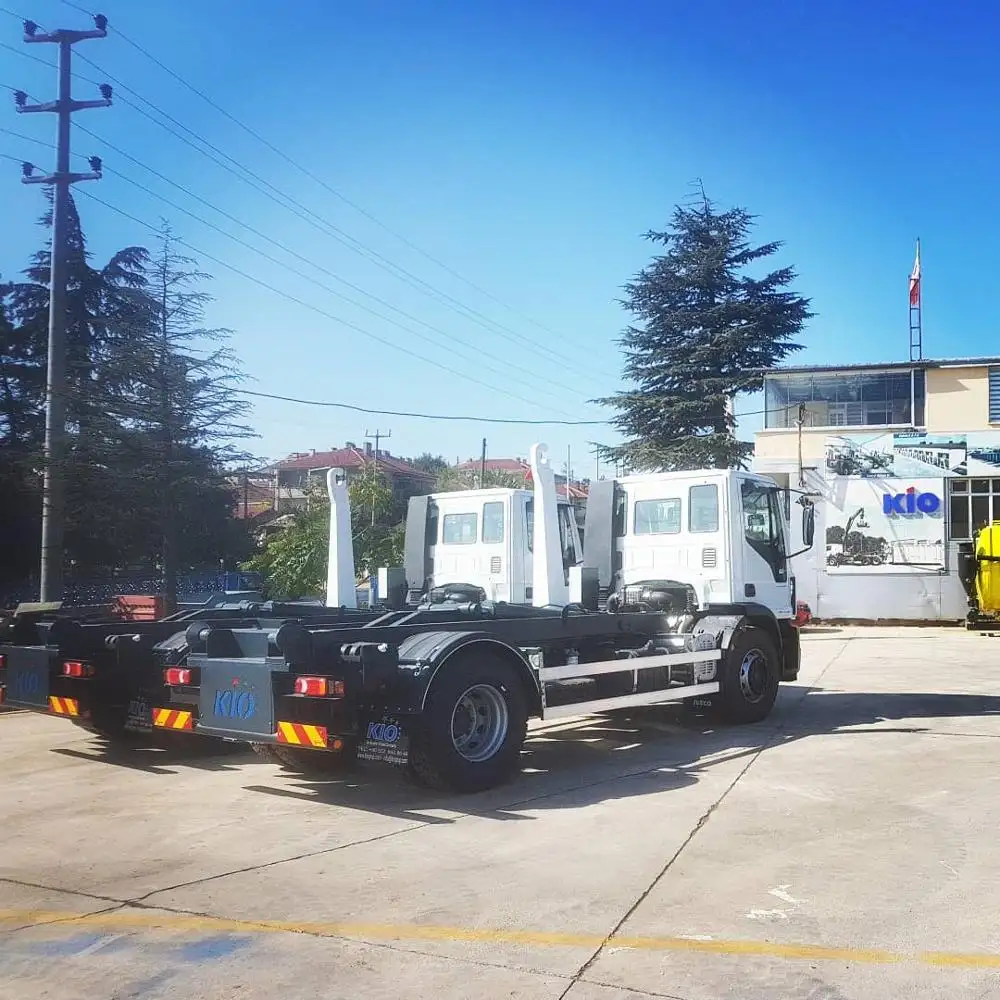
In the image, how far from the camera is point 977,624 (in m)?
25.3

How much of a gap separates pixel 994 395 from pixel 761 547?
73.6 feet

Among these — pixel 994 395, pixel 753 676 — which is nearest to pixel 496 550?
pixel 753 676

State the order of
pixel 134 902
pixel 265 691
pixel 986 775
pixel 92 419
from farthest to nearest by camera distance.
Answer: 1. pixel 92 419
2. pixel 986 775
3. pixel 265 691
4. pixel 134 902

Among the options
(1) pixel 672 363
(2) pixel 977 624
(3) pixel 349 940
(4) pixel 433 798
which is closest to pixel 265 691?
(4) pixel 433 798

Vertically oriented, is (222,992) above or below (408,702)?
below

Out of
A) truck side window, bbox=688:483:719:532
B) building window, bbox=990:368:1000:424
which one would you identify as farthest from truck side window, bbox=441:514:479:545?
building window, bbox=990:368:1000:424

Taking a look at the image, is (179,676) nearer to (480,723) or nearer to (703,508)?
(480,723)

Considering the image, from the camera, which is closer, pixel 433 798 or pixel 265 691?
pixel 265 691

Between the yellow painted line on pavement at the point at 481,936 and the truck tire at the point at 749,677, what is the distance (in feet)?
20.2

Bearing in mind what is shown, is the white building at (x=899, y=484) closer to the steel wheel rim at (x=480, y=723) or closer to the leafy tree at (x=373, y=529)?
the leafy tree at (x=373, y=529)

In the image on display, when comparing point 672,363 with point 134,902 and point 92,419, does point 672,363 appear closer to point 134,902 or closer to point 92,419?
point 92,419

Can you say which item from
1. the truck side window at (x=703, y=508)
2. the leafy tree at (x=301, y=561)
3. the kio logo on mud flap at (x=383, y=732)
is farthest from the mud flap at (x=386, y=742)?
the leafy tree at (x=301, y=561)

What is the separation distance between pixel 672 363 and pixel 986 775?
24.6 m

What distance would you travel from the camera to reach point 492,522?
13.8 metres
